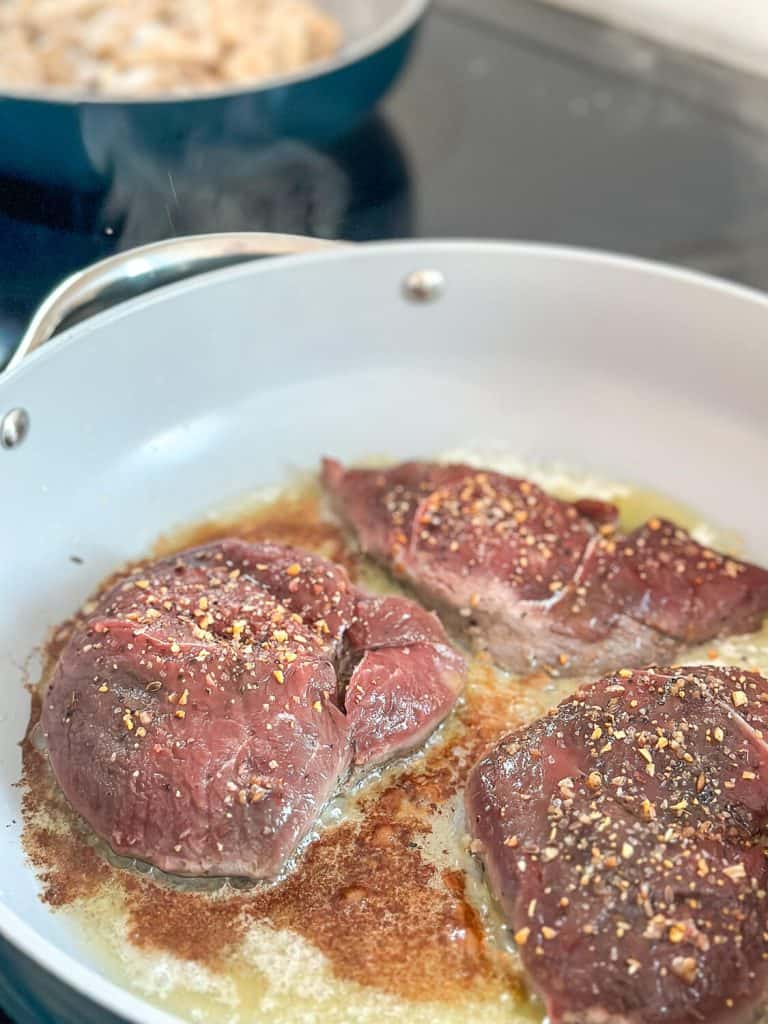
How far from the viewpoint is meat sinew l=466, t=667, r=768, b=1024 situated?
5.31 ft

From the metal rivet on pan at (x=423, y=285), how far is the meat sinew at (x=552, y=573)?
23.5 inches

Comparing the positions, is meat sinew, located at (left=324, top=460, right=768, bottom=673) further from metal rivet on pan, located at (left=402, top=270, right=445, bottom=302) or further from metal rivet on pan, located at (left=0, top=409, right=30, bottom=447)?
metal rivet on pan, located at (left=0, top=409, right=30, bottom=447)

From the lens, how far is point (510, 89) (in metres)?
4.16

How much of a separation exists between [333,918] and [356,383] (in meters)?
1.48

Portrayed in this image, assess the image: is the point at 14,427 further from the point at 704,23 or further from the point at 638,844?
the point at 704,23

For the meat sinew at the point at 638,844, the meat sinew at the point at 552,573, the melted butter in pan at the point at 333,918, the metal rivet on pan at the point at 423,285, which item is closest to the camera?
the meat sinew at the point at 638,844

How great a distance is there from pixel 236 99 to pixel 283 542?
127 centimetres

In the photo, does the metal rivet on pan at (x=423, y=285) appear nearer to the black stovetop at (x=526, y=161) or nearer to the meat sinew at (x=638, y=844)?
the black stovetop at (x=526, y=161)

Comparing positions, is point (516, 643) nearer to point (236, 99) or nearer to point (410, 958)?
point (410, 958)

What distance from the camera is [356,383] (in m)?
2.88

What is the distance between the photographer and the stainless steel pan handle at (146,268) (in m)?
2.35

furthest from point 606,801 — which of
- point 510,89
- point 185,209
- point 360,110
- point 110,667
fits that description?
point 510,89

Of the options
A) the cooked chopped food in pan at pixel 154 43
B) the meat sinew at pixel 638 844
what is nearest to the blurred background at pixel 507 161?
the cooked chopped food in pan at pixel 154 43

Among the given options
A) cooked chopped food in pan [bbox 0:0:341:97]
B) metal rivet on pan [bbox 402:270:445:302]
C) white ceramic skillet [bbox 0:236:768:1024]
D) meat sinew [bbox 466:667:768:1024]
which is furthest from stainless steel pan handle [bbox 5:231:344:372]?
meat sinew [bbox 466:667:768:1024]
